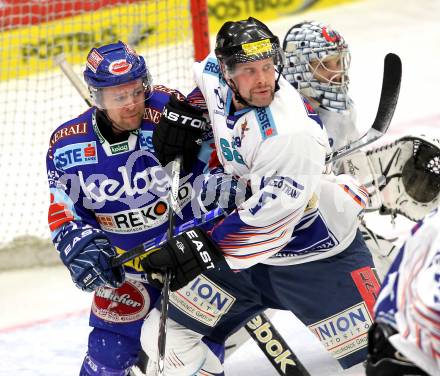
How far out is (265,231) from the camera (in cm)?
304

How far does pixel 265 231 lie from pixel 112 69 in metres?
0.71

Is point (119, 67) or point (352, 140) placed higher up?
point (119, 67)

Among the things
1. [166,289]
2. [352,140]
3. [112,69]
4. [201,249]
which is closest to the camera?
[201,249]

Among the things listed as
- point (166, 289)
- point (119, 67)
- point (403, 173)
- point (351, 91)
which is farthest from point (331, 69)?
point (351, 91)

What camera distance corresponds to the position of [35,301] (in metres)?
4.76

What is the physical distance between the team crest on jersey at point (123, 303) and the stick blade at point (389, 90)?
3.13ft

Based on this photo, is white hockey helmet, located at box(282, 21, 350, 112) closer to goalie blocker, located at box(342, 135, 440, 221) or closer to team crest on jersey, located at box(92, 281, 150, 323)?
goalie blocker, located at box(342, 135, 440, 221)

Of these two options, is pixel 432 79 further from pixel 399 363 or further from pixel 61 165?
pixel 399 363

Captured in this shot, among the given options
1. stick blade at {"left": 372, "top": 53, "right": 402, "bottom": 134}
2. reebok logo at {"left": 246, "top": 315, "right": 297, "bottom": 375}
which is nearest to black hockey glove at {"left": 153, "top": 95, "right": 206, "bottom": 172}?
stick blade at {"left": 372, "top": 53, "right": 402, "bottom": 134}

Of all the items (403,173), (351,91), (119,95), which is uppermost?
(119,95)

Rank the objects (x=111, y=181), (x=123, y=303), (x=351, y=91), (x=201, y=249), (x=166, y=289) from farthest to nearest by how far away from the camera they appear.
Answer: (x=351, y=91), (x=123, y=303), (x=111, y=181), (x=166, y=289), (x=201, y=249)

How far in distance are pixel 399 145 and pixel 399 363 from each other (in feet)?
Result: 5.43

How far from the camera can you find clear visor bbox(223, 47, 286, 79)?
3.04 m

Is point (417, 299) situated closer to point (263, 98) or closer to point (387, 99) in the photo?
point (263, 98)
